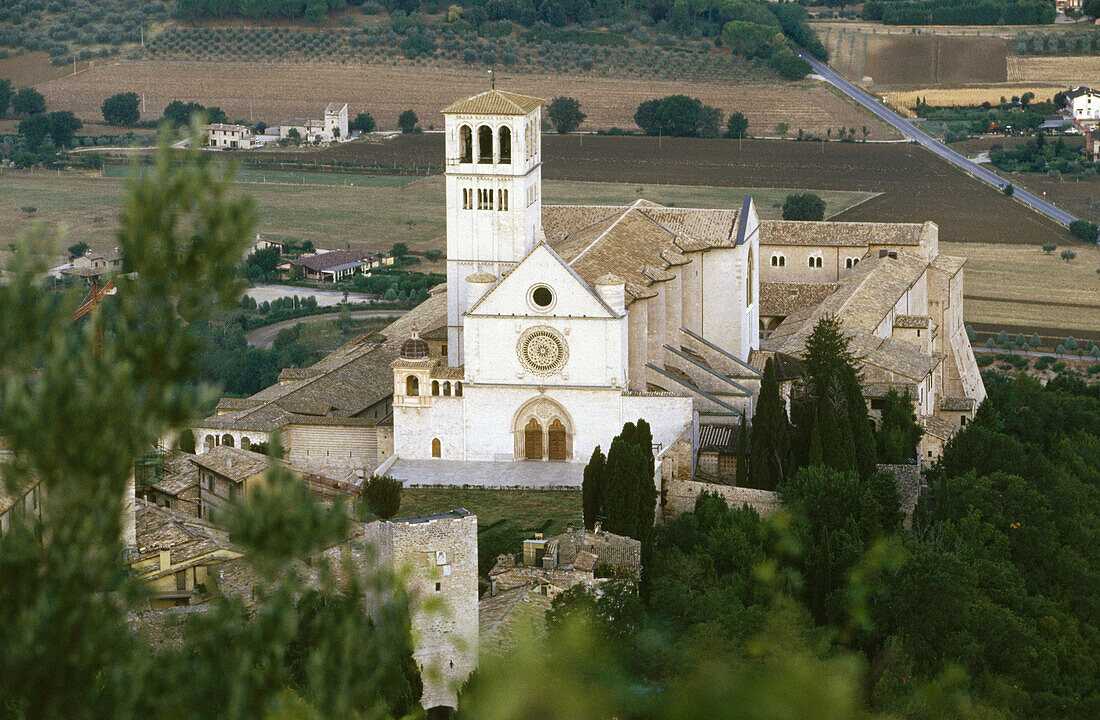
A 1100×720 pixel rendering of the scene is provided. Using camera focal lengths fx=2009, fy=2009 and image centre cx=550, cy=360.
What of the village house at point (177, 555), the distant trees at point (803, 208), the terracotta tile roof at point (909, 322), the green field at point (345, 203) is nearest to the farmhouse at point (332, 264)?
the green field at point (345, 203)

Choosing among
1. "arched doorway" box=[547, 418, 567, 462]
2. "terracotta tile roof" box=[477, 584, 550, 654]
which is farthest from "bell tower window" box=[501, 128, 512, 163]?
"terracotta tile roof" box=[477, 584, 550, 654]

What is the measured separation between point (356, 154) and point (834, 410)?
7708 centimetres

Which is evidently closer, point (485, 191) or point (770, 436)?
point (770, 436)

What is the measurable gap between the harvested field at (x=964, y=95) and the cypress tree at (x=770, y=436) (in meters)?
84.2

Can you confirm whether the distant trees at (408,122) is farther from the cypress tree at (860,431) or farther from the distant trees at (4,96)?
the cypress tree at (860,431)

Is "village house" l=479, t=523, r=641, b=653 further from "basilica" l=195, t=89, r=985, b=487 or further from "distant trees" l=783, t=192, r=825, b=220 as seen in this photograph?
"distant trees" l=783, t=192, r=825, b=220

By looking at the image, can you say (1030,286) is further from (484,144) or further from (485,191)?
(485,191)

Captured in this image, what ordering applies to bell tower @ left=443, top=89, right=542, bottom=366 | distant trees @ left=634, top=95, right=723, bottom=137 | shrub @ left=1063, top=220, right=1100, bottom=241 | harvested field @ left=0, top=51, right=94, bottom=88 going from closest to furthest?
bell tower @ left=443, top=89, right=542, bottom=366 < shrub @ left=1063, top=220, right=1100, bottom=241 < distant trees @ left=634, top=95, right=723, bottom=137 < harvested field @ left=0, top=51, right=94, bottom=88

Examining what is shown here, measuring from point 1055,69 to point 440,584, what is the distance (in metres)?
108

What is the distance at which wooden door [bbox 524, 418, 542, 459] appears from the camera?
46625 mm

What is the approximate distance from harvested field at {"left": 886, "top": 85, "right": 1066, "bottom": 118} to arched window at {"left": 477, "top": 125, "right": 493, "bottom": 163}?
80.6 m

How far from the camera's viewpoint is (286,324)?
264 ft

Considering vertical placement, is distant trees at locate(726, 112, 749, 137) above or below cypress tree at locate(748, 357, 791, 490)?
above

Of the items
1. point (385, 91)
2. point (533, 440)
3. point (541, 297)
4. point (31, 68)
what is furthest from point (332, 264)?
point (31, 68)
